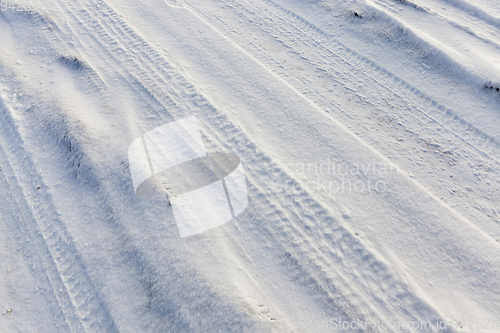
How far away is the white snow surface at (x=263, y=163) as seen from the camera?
7.98 ft

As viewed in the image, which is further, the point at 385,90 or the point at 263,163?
the point at 385,90

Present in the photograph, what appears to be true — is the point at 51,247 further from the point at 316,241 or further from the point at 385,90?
the point at 385,90

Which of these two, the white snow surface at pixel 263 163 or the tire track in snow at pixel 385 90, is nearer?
the white snow surface at pixel 263 163

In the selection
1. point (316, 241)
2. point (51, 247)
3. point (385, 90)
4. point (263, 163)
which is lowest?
point (51, 247)

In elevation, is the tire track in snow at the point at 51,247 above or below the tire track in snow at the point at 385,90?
below

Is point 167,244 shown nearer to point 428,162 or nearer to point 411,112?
point 428,162

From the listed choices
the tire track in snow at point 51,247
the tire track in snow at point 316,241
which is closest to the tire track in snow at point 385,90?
the tire track in snow at point 316,241

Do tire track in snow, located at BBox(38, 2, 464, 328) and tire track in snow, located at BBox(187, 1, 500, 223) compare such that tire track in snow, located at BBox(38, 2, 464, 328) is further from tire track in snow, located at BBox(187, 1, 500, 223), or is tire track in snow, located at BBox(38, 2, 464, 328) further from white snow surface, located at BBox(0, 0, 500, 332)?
tire track in snow, located at BBox(187, 1, 500, 223)

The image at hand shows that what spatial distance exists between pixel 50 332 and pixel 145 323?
682 mm

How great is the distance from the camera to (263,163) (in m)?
3.14

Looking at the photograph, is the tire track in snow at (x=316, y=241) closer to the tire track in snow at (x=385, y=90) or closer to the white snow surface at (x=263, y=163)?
the white snow surface at (x=263, y=163)

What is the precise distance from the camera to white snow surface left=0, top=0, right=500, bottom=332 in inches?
95.8

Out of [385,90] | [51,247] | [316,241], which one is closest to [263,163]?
[316,241]

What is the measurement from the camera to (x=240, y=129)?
338 cm
